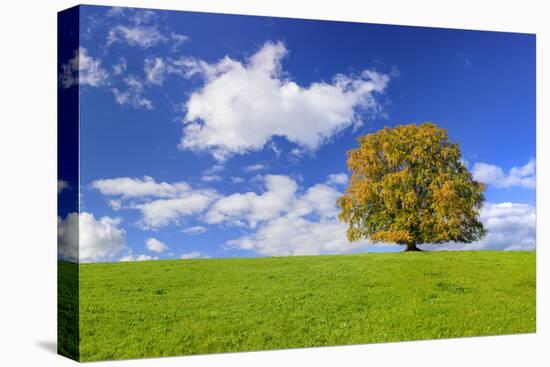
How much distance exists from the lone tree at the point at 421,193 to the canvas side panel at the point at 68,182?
6.17 m

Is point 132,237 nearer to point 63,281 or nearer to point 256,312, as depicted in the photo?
point 63,281

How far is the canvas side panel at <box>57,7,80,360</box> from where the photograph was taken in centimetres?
1460

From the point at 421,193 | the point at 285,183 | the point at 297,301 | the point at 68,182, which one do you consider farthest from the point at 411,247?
the point at 68,182

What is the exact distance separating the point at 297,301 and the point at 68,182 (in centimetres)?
490

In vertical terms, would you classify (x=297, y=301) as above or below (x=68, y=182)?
below

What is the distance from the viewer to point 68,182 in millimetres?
14953

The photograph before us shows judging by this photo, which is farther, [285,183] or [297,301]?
[285,183]

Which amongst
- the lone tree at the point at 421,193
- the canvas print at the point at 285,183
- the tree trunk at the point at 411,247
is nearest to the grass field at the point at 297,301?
the canvas print at the point at 285,183

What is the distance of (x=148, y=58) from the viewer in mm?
15117

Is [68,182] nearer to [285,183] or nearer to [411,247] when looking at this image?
[285,183]

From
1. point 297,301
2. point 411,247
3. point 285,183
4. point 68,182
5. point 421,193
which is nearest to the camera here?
point 68,182

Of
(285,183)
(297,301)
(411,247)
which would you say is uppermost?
(285,183)

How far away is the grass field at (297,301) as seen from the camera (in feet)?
48.4

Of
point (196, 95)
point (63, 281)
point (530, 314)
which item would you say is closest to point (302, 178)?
point (196, 95)
